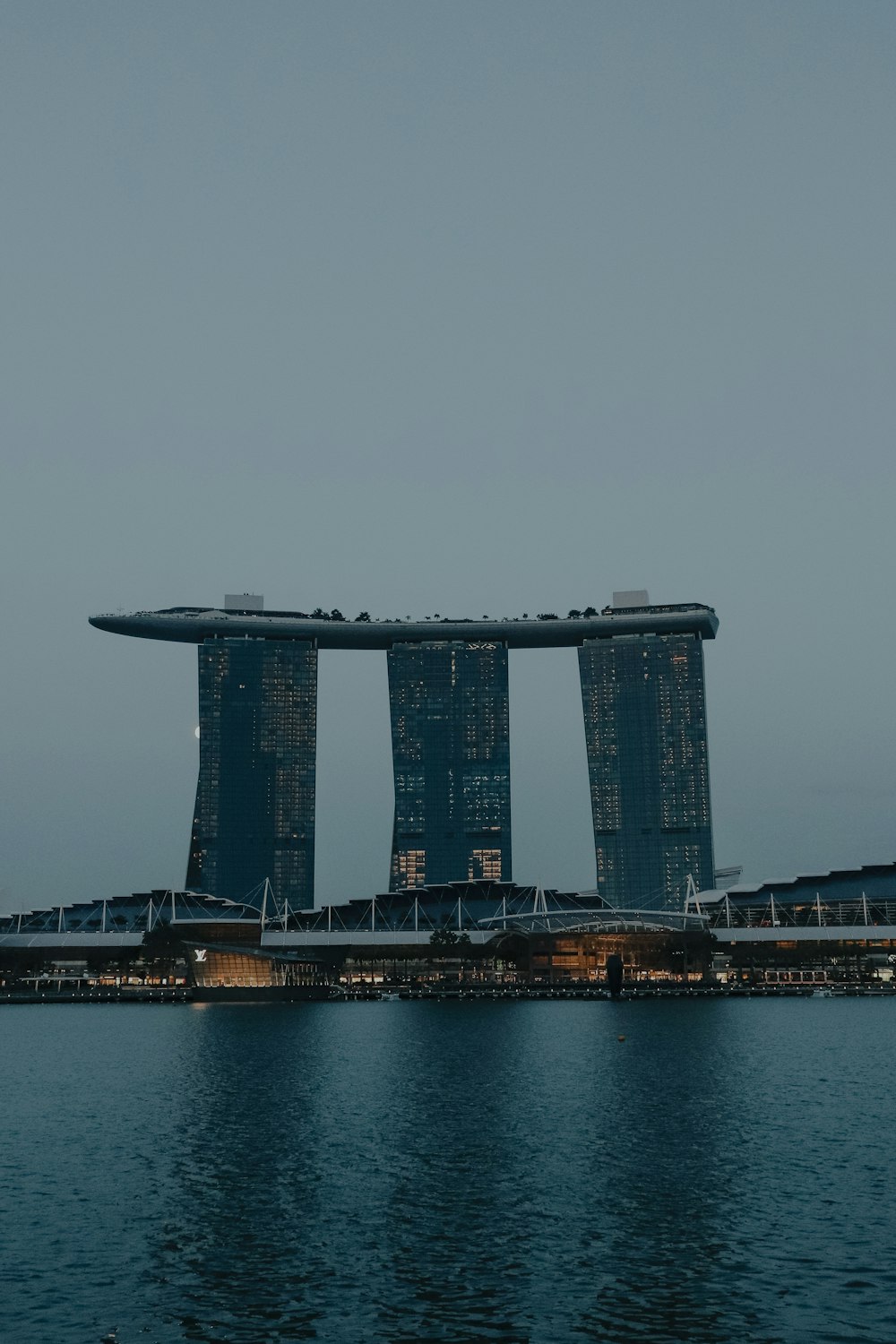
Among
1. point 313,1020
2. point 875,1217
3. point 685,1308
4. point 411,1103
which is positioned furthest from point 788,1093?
point 313,1020

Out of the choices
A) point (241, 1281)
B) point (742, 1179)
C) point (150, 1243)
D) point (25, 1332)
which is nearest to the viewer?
point (25, 1332)

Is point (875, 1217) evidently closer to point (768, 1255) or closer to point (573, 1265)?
point (768, 1255)

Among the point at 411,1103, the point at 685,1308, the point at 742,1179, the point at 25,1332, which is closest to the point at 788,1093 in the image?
the point at 411,1103

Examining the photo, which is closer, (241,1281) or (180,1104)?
(241,1281)

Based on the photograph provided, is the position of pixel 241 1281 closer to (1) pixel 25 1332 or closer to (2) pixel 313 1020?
(1) pixel 25 1332

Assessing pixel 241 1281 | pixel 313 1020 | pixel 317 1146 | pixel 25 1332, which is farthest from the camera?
pixel 313 1020

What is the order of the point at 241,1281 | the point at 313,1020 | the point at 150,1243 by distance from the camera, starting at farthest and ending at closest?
1. the point at 313,1020
2. the point at 150,1243
3. the point at 241,1281
